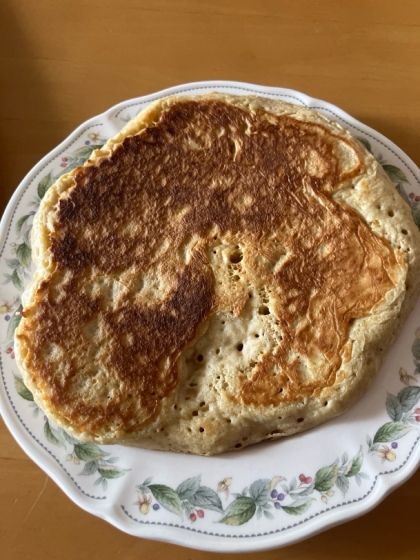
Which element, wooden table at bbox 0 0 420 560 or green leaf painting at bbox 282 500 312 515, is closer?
green leaf painting at bbox 282 500 312 515

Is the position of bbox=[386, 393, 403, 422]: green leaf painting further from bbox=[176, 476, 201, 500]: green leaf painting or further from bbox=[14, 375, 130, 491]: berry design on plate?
bbox=[14, 375, 130, 491]: berry design on plate

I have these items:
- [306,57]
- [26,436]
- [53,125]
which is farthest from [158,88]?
[26,436]

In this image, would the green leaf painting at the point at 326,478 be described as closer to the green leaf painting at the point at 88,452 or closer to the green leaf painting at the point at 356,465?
the green leaf painting at the point at 356,465

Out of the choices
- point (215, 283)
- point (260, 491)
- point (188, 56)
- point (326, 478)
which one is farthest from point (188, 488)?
point (188, 56)

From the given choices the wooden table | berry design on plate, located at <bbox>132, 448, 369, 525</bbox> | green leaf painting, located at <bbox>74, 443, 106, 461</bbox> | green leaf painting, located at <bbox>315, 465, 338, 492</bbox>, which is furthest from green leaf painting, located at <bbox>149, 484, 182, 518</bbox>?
the wooden table

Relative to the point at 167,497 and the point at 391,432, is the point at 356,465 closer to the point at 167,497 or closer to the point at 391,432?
the point at 391,432

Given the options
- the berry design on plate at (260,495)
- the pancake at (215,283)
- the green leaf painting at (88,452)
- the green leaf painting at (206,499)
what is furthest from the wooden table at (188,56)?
the green leaf painting at (206,499)
